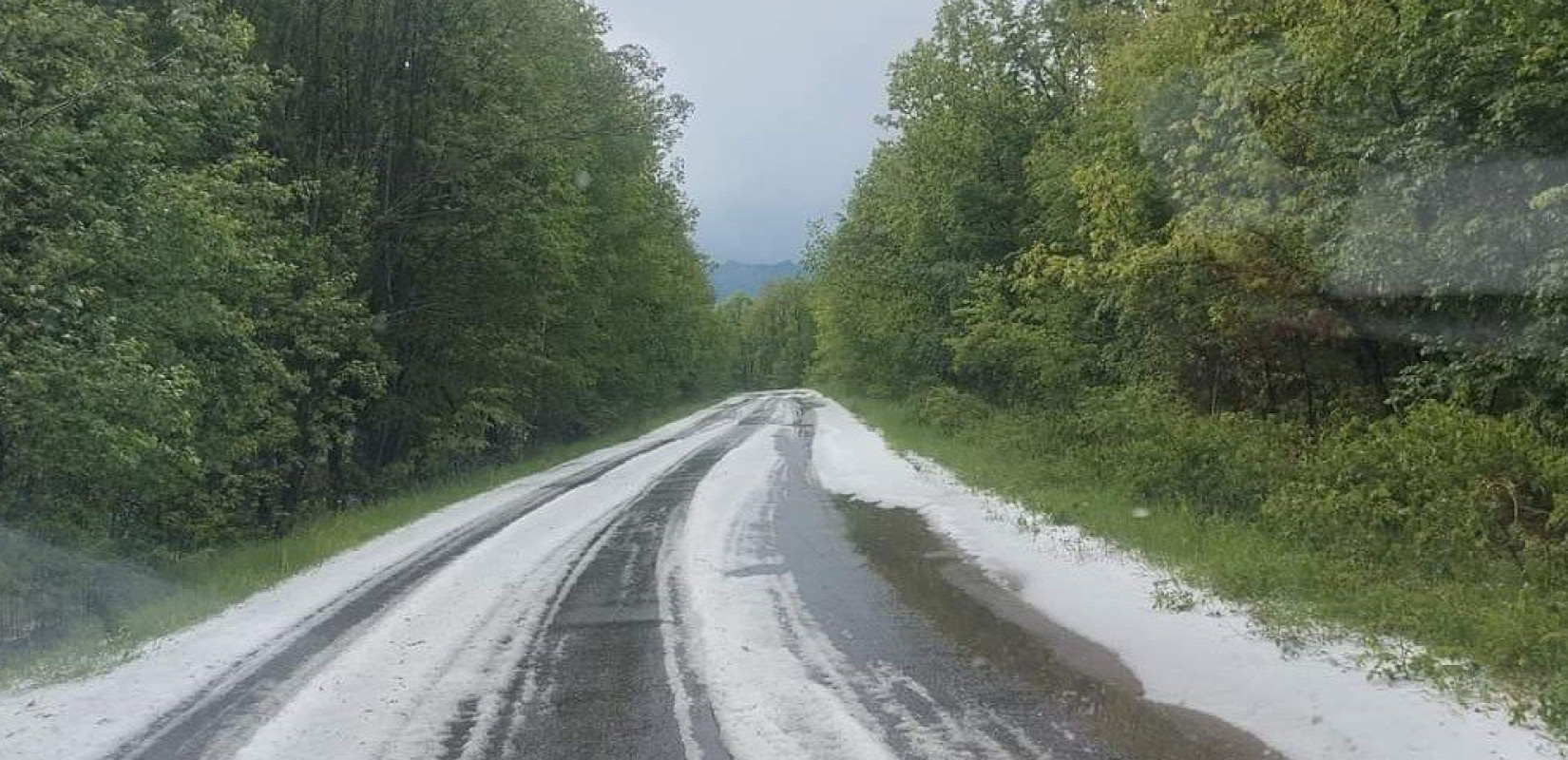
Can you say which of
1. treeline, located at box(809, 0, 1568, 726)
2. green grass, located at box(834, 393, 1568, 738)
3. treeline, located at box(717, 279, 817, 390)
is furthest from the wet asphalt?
treeline, located at box(717, 279, 817, 390)

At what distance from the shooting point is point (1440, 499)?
7844 millimetres

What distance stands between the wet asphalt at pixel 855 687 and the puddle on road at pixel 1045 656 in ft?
0.04

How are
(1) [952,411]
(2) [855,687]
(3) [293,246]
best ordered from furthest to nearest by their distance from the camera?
(1) [952,411]
(3) [293,246]
(2) [855,687]

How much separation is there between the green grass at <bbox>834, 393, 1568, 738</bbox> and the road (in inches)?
17.0

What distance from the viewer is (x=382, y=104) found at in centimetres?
1909

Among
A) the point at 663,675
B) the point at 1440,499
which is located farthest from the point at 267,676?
the point at 1440,499

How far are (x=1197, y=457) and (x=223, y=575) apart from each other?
9293mm

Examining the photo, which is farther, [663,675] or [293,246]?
[293,246]

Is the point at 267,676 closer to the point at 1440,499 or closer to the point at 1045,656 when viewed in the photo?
the point at 1045,656

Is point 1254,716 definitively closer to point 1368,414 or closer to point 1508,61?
point 1508,61

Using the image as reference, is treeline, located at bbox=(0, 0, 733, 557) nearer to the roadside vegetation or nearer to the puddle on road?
the roadside vegetation

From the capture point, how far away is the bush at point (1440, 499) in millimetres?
7320

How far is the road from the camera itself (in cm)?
504

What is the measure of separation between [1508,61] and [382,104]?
16432 millimetres
